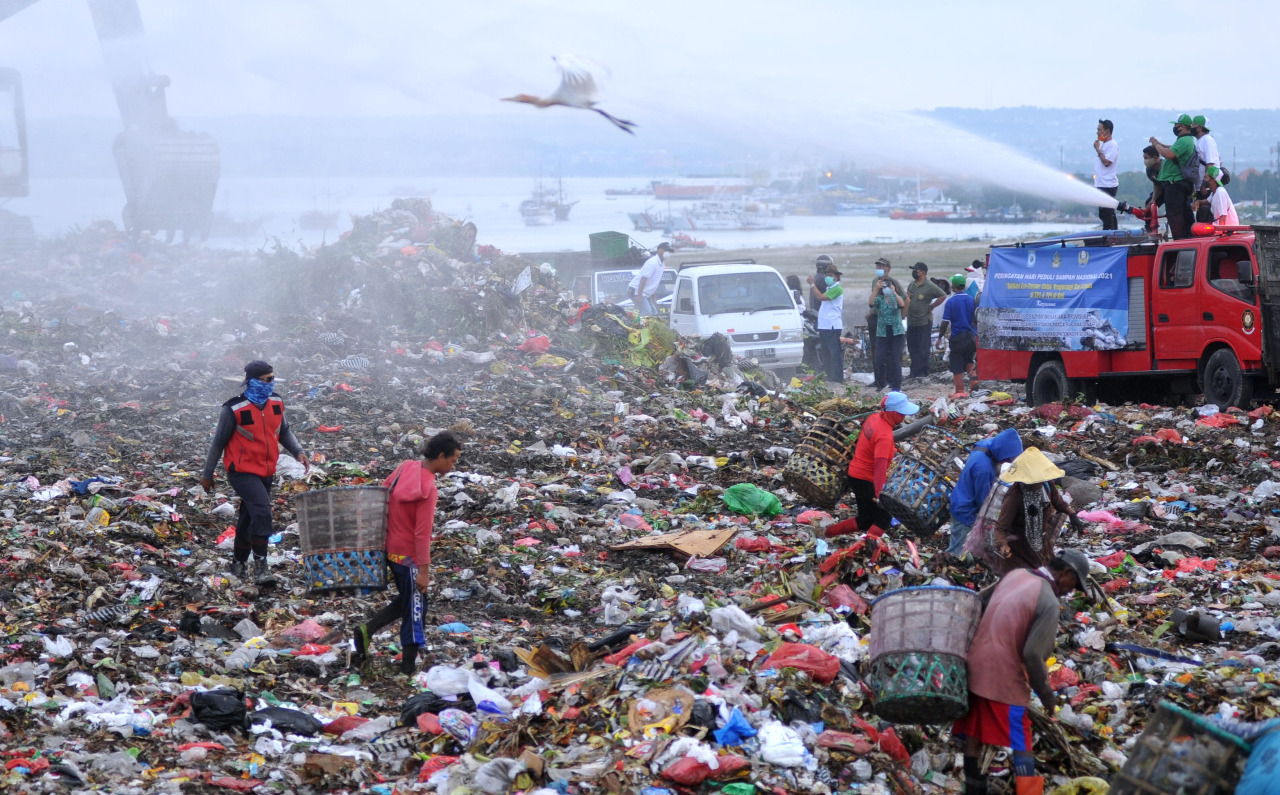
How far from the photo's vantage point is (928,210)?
103000 millimetres

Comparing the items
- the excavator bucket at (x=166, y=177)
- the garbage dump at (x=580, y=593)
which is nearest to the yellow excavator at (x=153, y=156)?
the excavator bucket at (x=166, y=177)

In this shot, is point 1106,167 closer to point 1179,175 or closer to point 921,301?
point 1179,175

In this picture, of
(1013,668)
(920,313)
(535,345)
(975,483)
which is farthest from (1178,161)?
(1013,668)

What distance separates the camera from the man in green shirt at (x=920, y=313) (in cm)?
1537

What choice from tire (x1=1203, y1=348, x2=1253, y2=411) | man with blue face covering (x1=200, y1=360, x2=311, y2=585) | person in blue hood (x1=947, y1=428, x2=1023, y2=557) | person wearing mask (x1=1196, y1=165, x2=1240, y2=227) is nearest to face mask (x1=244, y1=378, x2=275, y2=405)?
man with blue face covering (x1=200, y1=360, x2=311, y2=585)

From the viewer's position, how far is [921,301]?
15.5m

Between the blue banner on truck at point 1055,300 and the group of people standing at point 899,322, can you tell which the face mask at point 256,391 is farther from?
the blue banner on truck at point 1055,300

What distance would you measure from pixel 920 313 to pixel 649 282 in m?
4.55

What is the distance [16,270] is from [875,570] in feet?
68.2

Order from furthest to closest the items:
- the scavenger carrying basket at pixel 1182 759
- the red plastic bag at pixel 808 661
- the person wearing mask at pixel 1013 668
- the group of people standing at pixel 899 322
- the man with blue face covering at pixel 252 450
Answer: the group of people standing at pixel 899 322 → the man with blue face covering at pixel 252 450 → the red plastic bag at pixel 808 661 → the person wearing mask at pixel 1013 668 → the scavenger carrying basket at pixel 1182 759

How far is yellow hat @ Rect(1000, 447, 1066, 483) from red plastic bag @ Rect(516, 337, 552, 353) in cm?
1129

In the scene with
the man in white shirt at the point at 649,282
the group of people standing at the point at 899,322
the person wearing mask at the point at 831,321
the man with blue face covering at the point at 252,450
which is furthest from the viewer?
the man in white shirt at the point at 649,282

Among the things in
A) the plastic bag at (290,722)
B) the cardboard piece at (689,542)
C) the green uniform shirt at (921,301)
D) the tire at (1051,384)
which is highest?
the green uniform shirt at (921,301)

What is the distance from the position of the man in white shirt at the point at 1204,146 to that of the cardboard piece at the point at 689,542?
7874 millimetres
